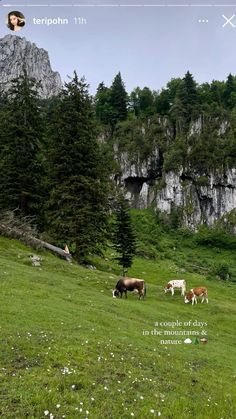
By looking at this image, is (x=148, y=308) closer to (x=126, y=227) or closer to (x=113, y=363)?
(x=113, y=363)

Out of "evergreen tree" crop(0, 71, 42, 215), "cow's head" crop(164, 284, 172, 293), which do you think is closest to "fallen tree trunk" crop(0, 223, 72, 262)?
"evergreen tree" crop(0, 71, 42, 215)

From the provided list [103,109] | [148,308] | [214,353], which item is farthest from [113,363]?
[103,109]

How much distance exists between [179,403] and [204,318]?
15652mm

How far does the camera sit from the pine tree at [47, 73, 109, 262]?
118 ft

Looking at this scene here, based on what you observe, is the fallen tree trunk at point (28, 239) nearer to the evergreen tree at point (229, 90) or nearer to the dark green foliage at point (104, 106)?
the dark green foliage at point (104, 106)

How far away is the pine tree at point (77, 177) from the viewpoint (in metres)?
35.9

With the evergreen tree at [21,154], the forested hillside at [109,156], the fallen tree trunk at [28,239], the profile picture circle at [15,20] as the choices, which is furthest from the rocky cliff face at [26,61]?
the profile picture circle at [15,20]

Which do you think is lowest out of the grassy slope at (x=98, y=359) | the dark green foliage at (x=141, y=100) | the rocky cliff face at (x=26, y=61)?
the grassy slope at (x=98, y=359)

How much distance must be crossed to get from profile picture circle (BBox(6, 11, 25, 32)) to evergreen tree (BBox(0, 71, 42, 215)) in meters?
30.9

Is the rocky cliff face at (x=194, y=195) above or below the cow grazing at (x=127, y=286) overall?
above

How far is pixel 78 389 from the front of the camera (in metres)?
9.91

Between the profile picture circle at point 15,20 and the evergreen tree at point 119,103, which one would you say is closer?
the profile picture circle at point 15,20

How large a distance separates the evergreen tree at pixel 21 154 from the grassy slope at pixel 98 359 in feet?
56.9

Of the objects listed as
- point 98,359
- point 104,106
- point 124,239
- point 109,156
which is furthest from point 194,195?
point 98,359
